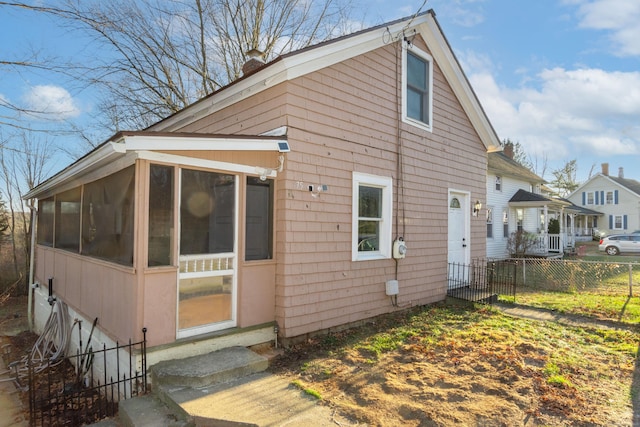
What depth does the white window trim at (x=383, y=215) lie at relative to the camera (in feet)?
20.7

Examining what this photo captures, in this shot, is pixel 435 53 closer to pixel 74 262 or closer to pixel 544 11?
pixel 544 11

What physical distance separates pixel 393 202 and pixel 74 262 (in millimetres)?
6093

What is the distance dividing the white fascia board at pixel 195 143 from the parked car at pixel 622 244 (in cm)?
2646

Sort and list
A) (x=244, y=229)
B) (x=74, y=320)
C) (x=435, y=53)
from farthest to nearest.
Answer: (x=435, y=53)
(x=74, y=320)
(x=244, y=229)

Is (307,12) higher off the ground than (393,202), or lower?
higher

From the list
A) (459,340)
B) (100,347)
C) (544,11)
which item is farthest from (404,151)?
(100,347)

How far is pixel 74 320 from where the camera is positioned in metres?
6.45

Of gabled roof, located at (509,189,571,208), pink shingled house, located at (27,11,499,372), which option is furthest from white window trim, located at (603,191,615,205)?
pink shingled house, located at (27,11,499,372)

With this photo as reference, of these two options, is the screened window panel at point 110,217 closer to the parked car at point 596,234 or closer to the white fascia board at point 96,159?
the white fascia board at point 96,159

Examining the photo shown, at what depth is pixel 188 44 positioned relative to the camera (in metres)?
15.0

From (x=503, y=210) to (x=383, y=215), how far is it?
16.0 metres

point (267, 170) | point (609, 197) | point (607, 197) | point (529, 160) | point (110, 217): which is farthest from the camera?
point (529, 160)

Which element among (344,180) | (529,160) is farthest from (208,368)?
(529,160)

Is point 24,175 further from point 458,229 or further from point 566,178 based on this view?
point 566,178
